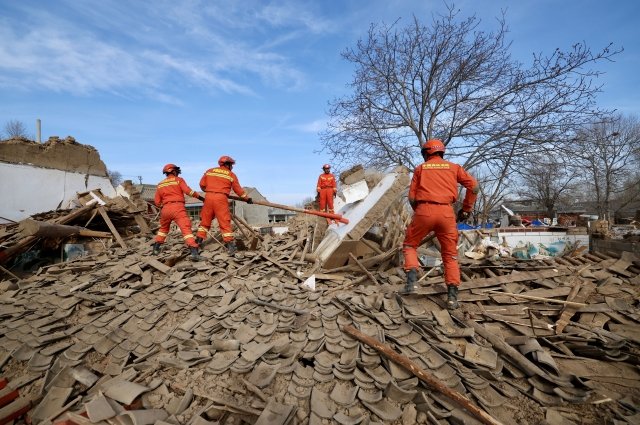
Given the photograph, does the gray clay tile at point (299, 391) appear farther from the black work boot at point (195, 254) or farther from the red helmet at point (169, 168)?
the red helmet at point (169, 168)

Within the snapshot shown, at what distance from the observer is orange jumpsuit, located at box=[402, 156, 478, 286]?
13.4 ft

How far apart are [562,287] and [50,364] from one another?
7006 mm

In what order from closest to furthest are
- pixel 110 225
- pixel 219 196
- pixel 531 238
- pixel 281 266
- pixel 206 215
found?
pixel 281 266, pixel 219 196, pixel 206 215, pixel 110 225, pixel 531 238

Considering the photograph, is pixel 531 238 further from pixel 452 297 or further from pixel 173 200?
pixel 173 200

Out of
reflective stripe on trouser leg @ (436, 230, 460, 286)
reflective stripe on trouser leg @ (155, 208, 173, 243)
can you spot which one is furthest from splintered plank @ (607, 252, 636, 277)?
reflective stripe on trouser leg @ (155, 208, 173, 243)

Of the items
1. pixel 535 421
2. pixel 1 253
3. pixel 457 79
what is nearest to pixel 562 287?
pixel 535 421

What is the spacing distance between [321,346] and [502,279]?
3130 millimetres

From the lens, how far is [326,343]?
3.46 metres

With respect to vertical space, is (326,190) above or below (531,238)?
above

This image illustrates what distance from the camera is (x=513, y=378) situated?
3.02 meters

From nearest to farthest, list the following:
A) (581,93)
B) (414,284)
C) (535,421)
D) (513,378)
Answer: (535,421), (513,378), (414,284), (581,93)

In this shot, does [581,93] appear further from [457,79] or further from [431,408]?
[431,408]

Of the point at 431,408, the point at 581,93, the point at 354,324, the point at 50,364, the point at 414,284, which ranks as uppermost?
the point at 581,93

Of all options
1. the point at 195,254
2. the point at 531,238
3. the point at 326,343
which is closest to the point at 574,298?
the point at 326,343
